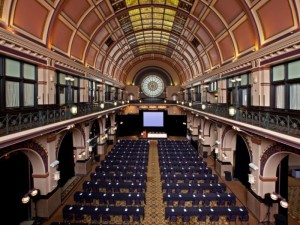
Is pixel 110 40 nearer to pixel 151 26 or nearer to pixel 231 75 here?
pixel 151 26

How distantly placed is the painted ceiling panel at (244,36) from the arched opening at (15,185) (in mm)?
14403

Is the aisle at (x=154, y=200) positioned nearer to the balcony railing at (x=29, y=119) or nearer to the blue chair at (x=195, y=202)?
the blue chair at (x=195, y=202)

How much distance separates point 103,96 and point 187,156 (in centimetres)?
1181

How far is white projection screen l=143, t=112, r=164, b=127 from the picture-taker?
42688 mm

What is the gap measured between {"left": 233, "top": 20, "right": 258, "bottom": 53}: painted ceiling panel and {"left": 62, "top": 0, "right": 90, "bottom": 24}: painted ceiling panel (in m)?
10.5

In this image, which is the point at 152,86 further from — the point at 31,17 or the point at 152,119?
the point at 31,17

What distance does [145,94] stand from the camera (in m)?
47.7

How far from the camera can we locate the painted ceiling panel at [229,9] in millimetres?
14664

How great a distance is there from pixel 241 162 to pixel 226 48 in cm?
900

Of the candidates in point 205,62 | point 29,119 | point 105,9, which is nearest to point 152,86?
point 205,62

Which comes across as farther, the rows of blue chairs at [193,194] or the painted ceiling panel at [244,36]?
the painted ceiling panel at [244,36]

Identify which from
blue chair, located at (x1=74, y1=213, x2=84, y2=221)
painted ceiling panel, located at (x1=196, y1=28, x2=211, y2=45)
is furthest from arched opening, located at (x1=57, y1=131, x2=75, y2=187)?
painted ceiling panel, located at (x1=196, y1=28, x2=211, y2=45)

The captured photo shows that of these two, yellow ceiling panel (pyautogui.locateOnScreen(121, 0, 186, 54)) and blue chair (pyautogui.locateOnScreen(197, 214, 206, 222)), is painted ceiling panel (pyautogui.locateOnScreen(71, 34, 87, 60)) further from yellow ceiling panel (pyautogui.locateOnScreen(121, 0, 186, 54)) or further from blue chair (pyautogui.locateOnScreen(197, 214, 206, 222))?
blue chair (pyautogui.locateOnScreen(197, 214, 206, 222))

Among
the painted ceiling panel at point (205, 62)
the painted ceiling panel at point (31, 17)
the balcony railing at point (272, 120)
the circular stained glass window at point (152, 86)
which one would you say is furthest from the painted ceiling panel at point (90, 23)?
the circular stained glass window at point (152, 86)
